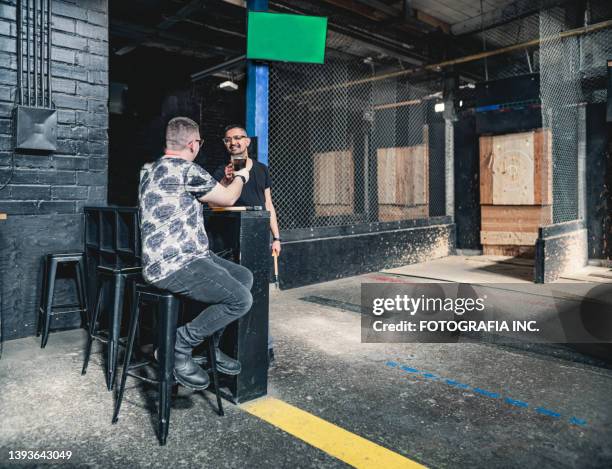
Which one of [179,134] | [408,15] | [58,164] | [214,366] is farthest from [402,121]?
[214,366]

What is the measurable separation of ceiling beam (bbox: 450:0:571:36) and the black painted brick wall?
303 inches

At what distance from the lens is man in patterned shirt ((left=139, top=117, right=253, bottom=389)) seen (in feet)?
8.40

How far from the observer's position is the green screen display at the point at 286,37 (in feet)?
17.3

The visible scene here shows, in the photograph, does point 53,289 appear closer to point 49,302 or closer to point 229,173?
point 49,302

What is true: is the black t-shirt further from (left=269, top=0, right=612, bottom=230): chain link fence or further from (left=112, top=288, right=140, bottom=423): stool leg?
(left=269, top=0, right=612, bottom=230): chain link fence

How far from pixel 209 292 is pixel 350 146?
8.89 meters

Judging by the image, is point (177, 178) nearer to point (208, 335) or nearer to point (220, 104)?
point (208, 335)

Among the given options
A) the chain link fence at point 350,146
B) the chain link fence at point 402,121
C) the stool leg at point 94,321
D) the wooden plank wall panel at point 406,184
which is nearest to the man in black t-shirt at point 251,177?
the stool leg at point 94,321

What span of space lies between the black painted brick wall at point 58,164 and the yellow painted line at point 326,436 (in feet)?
8.91

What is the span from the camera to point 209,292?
2.58 m

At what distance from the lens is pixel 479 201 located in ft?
30.6

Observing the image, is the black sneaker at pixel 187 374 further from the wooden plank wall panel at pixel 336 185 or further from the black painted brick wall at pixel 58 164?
the wooden plank wall panel at pixel 336 185

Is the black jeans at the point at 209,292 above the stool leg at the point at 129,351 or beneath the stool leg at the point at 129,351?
above

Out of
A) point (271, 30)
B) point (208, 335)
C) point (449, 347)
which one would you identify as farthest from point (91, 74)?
point (449, 347)
